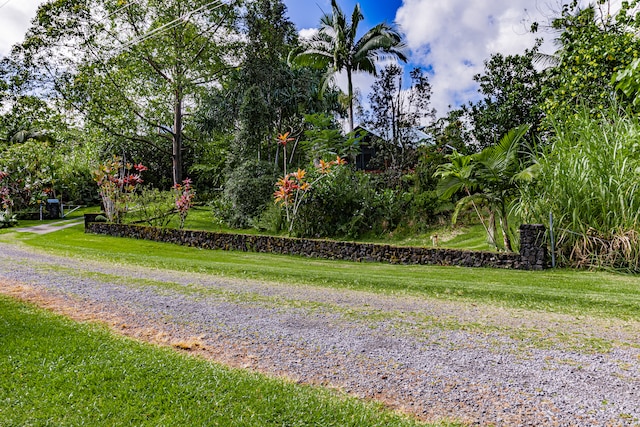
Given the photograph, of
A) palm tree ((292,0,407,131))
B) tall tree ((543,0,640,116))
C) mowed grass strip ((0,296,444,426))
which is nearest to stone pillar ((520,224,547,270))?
tall tree ((543,0,640,116))

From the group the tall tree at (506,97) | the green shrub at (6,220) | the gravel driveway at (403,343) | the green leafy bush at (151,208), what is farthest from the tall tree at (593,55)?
the green shrub at (6,220)

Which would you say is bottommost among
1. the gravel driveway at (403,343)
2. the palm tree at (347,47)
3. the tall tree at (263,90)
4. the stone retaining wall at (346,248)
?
the gravel driveway at (403,343)

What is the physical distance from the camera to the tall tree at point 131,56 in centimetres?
1638

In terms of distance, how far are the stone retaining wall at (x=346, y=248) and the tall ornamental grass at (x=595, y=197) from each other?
0.51m

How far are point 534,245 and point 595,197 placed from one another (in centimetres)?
116

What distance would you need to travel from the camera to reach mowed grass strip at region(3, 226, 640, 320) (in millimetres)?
4801

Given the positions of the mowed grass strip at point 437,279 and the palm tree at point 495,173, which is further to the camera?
the palm tree at point 495,173

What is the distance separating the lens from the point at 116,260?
797cm

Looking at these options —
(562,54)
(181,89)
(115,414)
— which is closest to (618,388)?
(115,414)

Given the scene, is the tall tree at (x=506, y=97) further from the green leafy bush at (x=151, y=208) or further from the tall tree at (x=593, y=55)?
the green leafy bush at (x=151, y=208)

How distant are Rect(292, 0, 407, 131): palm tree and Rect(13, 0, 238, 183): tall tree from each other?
3.82 m

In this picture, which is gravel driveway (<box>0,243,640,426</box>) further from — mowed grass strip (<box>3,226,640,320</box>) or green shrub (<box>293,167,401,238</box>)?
green shrub (<box>293,167,401,238</box>)

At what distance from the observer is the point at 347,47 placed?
19.4m

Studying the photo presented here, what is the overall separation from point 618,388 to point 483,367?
0.79m
